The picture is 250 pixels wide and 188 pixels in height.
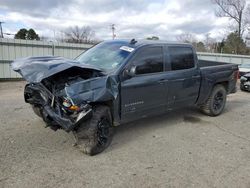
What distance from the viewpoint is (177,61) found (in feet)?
18.9

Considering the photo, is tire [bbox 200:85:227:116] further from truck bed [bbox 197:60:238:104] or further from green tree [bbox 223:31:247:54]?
green tree [bbox 223:31:247:54]

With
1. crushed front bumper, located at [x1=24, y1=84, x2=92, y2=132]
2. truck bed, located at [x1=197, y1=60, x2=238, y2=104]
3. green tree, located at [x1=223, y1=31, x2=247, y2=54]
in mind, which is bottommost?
crushed front bumper, located at [x1=24, y1=84, x2=92, y2=132]

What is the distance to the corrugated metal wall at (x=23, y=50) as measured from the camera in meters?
12.9

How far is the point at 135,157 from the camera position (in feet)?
14.0

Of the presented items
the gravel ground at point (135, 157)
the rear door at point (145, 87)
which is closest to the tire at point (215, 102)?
the gravel ground at point (135, 157)

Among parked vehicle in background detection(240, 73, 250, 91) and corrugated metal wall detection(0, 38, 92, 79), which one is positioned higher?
corrugated metal wall detection(0, 38, 92, 79)

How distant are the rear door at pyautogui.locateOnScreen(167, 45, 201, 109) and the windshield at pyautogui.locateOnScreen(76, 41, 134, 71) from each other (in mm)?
1110

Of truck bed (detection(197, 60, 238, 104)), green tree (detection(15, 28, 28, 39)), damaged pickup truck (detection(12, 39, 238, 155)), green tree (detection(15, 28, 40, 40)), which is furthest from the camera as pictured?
green tree (detection(15, 28, 28, 39))

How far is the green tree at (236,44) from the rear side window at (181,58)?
39807 millimetres

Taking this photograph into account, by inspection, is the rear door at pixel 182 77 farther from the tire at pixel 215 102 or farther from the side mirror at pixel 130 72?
the side mirror at pixel 130 72

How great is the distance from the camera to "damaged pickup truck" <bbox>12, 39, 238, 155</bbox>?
12.9 feet

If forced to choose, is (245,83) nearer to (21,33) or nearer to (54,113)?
(54,113)

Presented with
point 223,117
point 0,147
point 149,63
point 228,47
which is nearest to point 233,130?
point 223,117

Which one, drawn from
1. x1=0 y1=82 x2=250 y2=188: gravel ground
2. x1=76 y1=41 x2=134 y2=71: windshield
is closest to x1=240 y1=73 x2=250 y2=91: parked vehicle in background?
x1=0 y1=82 x2=250 y2=188: gravel ground
